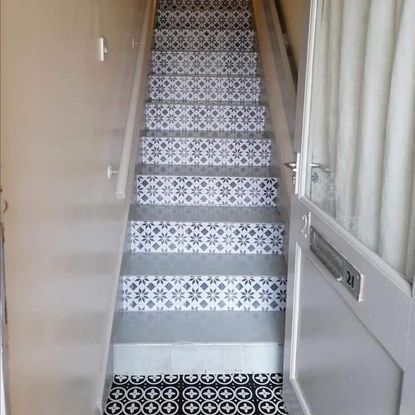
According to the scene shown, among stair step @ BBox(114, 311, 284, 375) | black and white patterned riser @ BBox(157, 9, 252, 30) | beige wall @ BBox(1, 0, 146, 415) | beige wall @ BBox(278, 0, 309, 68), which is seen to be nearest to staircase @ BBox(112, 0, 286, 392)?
stair step @ BBox(114, 311, 284, 375)

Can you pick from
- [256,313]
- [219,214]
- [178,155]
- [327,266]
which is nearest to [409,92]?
[327,266]

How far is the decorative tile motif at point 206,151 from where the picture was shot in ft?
10.3

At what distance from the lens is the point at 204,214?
2.76m

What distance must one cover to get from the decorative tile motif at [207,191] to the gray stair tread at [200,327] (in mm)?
738

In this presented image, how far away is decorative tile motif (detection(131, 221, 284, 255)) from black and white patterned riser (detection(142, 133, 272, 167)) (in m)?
0.66

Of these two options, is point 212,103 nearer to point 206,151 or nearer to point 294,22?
point 206,151

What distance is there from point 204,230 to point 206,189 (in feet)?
1.16

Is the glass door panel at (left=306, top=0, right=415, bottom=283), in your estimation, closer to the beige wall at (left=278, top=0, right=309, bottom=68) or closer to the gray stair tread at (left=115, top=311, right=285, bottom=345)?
the gray stair tread at (left=115, top=311, right=285, bottom=345)

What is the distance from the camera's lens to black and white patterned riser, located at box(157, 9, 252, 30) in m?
4.10

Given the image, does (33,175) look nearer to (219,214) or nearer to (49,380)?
(49,380)

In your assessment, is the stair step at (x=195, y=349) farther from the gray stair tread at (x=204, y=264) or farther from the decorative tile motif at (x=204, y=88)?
the decorative tile motif at (x=204, y=88)

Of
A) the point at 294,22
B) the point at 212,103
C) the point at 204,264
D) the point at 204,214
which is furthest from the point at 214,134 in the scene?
the point at 204,264

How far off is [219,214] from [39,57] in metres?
1.80

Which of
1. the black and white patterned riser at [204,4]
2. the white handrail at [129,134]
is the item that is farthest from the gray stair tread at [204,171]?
the black and white patterned riser at [204,4]
